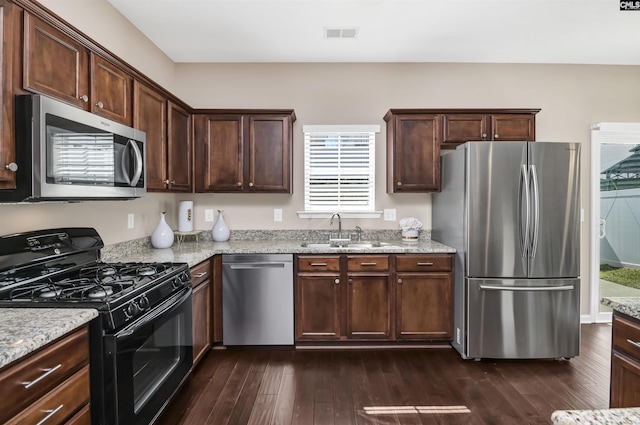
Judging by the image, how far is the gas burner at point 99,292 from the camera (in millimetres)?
1622

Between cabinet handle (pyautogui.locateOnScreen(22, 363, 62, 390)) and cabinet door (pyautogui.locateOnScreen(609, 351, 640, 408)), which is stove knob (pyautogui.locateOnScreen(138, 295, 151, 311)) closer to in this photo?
cabinet handle (pyautogui.locateOnScreen(22, 363, 62, 390))

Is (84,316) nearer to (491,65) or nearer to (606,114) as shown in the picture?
(491,65)

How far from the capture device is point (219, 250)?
313 centimetres

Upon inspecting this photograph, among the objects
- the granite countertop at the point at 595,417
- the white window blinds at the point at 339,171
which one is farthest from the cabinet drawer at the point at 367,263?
the granite countertop at the point at 595,417

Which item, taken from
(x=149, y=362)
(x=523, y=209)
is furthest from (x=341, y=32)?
(x=149, y=362)

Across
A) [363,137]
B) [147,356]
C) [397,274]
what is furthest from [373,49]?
[147,356]

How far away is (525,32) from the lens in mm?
3146

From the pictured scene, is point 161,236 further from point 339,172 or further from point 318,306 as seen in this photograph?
point 339,172

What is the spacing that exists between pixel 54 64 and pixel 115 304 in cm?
123

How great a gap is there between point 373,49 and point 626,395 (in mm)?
3216

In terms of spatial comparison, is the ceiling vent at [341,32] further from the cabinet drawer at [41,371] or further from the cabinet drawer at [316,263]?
the cabinet drawer at [41,371]

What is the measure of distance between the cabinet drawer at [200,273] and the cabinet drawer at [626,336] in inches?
99.2

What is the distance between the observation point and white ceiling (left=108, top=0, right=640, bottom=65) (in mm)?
2732

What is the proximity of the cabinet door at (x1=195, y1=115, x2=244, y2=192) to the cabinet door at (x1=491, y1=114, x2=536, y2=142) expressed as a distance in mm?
2502
